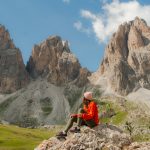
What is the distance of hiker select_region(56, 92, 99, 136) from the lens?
24.9 meters

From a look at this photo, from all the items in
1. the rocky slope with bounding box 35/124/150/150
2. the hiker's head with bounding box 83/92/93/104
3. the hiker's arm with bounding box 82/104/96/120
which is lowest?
the rocky slope with bounding box 35/124/150/150

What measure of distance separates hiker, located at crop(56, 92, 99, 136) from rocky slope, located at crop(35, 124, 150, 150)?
0.38m

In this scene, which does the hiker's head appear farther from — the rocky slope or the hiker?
the rocky slope

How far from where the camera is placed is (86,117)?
81.6ft

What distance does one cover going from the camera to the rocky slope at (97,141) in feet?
77.4

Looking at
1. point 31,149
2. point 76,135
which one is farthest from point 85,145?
point 31,149

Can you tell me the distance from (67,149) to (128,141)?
12.3ft

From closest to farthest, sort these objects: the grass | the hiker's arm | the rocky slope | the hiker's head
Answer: the rocky slope → the hiker's arm → the hiker's head → the grass

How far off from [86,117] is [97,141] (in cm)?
174

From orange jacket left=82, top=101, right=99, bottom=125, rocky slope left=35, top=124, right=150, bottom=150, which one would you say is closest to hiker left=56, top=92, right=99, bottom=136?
orange jacket left=82, top=101, right=99, bottom=125

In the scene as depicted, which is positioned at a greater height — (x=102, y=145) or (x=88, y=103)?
(x=88, y=103)

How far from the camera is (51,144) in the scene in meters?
24.6

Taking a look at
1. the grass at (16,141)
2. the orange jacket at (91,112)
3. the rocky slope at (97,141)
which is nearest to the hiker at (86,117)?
the orange jacket at (91,112)

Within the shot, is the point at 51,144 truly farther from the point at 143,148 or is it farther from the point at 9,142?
the point at 9,142
